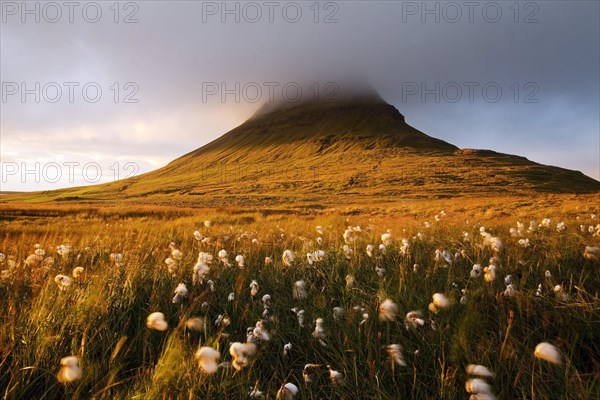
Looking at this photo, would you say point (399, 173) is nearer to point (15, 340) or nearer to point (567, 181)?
point (567, 181)

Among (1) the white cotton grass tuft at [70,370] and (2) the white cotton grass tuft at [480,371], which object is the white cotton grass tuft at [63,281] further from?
(2) the white cotton grass tuft at [480,371]

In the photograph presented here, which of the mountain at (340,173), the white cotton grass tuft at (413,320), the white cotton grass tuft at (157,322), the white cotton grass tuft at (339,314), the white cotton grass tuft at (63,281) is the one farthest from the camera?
the mountain at (340,173)

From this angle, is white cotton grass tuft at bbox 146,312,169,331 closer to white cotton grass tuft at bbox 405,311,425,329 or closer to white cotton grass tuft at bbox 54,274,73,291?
white cotton grass tuft at bbox 54,274,73,291

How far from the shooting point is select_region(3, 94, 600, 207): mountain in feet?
211

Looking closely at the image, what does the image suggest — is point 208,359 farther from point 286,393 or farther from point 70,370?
point 70,370

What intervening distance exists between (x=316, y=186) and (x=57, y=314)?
78.0 m

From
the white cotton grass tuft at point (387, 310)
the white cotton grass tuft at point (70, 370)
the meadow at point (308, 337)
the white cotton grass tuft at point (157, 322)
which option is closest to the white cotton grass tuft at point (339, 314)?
the meadow at point (308, 337)

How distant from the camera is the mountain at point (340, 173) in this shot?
64.4 metres

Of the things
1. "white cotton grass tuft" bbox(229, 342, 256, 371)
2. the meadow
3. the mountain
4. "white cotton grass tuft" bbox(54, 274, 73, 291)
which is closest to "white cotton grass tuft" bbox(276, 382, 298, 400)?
the meadow

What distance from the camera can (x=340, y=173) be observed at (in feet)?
316

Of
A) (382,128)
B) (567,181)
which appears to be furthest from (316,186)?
(382,128)

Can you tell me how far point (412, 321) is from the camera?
2.43m

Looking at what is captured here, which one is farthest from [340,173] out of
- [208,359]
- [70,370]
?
[70,370]

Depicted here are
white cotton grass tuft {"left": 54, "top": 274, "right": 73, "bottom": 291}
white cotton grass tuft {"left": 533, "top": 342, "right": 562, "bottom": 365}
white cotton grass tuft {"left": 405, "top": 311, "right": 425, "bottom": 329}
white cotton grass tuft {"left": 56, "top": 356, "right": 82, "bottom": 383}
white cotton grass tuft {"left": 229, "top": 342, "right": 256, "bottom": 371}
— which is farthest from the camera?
white cotton grass tuft {"left": 54, "top": 274, "right": 73, "bottom": 291}
